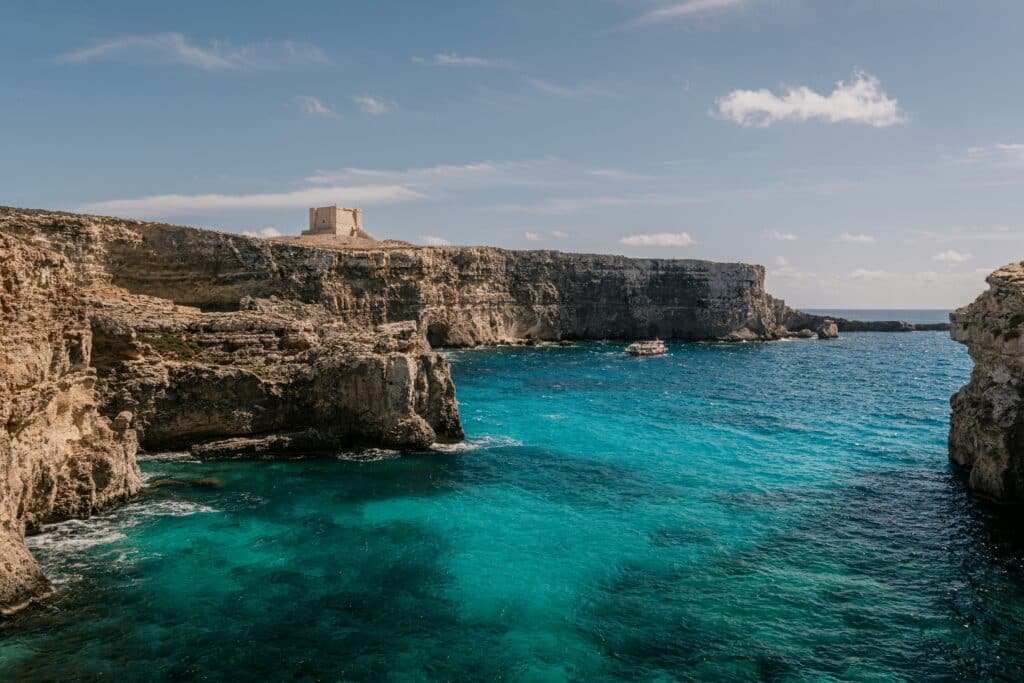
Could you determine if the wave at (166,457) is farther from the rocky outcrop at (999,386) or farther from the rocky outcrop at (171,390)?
the rocky outcrop at (999,386)

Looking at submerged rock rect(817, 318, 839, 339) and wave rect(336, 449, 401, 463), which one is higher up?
submerged rock rect(817, 318, 839, 339)

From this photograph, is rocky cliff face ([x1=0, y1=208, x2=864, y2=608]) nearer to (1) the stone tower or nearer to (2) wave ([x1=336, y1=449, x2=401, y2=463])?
(2) wave ([x1=336, y1=449, x2=401, y2=463])

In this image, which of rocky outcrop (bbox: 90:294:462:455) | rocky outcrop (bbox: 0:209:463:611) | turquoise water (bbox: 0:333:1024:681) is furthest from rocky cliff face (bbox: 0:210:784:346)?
turquoise water (bbox: 0:333:1024:681)

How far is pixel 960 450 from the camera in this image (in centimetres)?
3444

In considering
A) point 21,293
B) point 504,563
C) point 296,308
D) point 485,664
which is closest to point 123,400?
point 21,293

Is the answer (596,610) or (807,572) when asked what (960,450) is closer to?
(807,572)

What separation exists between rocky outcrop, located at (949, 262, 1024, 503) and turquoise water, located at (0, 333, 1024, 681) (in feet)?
5.96

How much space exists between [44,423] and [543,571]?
17967 millimetres

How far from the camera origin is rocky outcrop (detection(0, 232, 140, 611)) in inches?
681

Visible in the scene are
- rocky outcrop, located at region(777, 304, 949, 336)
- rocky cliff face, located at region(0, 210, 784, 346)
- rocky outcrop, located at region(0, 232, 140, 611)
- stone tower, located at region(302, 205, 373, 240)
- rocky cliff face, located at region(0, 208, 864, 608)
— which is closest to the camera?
rocky outcrop, located at region(0, 232, 140, 611)

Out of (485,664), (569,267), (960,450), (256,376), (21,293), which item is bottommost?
(485,664)

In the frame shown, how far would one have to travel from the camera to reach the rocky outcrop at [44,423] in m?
17.3

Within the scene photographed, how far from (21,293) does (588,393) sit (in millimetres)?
50693

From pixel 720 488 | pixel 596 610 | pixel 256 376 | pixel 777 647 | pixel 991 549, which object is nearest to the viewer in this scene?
pixel 777 647
